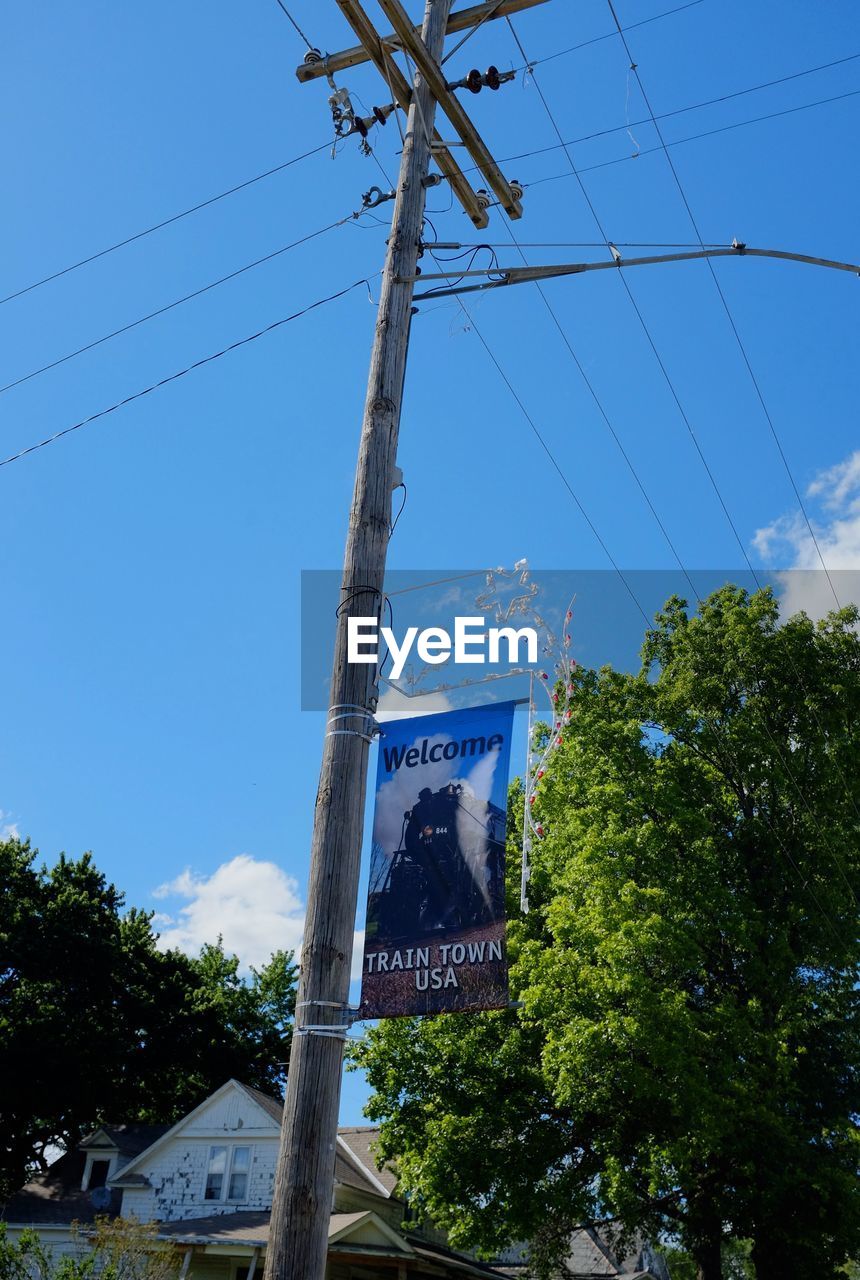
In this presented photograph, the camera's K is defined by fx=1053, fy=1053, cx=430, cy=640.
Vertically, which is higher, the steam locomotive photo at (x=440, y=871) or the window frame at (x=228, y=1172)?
the steam locomotive photo at (x=440, y=871)

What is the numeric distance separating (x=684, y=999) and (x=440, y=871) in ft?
47.3

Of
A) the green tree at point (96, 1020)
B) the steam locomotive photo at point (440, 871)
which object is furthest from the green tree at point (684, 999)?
the green tree at point (96, 1020)

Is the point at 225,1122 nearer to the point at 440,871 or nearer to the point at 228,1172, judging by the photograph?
the point at 228,1172

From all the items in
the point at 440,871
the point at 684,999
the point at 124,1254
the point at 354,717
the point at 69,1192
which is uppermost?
the point at 684,999

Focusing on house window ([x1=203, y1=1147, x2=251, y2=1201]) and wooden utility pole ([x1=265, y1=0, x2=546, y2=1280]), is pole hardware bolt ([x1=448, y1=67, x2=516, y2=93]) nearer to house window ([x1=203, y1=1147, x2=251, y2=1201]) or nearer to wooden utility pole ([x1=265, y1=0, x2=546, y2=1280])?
wooden utility pole ([x1=265, y1=0, x2=546, y2=1280])

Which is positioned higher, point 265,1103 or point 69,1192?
point 265,1103

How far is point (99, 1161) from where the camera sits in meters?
30.9

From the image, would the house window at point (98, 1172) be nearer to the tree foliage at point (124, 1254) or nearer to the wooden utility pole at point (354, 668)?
the tree foliage at point (124, 1254)

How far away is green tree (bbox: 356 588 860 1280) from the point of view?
18.6 metres

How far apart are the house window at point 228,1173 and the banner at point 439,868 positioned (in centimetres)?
2526

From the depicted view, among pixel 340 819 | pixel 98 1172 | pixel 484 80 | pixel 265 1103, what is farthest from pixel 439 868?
pixel 98 1172

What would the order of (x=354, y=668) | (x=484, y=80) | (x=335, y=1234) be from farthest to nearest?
(x=335, y=1234), (x=484, y=80), (x=354, y=668)

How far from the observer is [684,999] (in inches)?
733

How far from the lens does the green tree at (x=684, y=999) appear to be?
1861 centimetres
